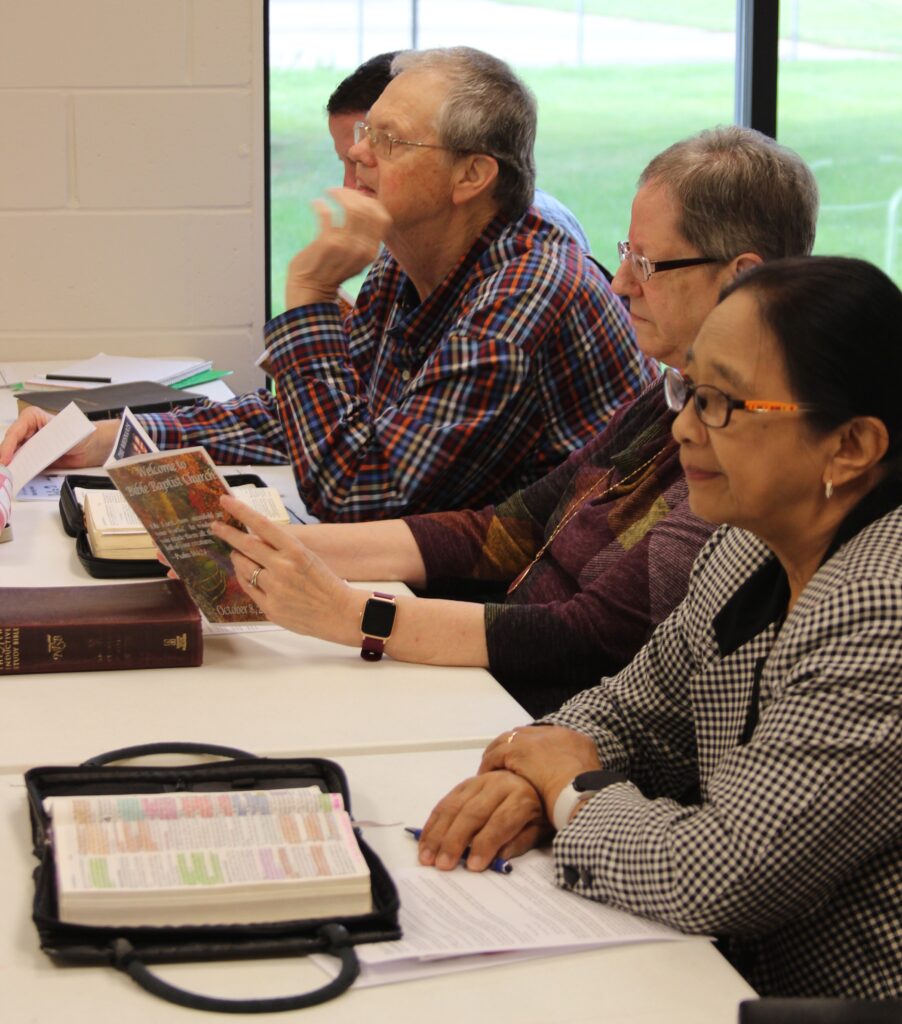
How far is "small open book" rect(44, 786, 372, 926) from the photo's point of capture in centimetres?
99

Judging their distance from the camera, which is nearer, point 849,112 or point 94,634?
point 94,634

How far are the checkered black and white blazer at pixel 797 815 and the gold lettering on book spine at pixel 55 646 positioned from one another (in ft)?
2.17

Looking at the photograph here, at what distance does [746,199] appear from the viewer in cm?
168

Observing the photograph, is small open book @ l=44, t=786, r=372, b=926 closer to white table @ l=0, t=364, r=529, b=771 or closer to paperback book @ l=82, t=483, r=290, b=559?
white table @ l=0, t=364, r=529, b=771

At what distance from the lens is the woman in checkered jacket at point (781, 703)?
1047 millimetres

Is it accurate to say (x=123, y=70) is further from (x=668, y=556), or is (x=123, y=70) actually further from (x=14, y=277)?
(x=668, y=556)

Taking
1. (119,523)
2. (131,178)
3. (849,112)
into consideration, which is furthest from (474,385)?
(849,112)

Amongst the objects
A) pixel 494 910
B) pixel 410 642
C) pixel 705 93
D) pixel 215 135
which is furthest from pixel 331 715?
pixel 705 93

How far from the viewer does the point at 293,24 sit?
3797 millimetres

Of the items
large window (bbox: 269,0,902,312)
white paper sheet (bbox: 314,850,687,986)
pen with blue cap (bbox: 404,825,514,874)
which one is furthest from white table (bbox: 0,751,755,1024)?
large window (bbox: 269,0,902,312)

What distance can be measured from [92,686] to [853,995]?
33.4 inches

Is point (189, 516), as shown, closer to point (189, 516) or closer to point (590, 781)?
point (189, 516)

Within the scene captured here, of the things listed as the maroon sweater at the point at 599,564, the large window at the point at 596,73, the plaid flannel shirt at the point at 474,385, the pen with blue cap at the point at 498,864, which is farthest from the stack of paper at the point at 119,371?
the pen with blue cap at the point at 498,864

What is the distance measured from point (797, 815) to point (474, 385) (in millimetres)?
1202
